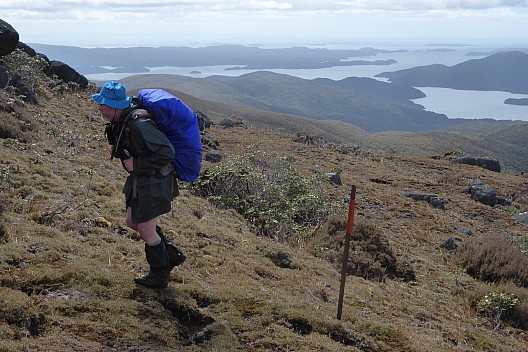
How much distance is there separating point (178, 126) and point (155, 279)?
1.86 metres

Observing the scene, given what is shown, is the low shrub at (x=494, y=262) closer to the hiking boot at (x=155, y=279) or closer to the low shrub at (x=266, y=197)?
the low shrub at (x=266, y=197)

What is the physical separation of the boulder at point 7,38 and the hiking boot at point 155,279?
1954 centimetres

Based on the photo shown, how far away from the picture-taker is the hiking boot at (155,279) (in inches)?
215

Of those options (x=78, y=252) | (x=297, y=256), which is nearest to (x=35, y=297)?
(x=78, y=252)

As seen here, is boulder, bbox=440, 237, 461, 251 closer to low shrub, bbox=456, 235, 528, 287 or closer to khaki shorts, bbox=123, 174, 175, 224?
low shrub, bbox=456, 235, 528, 287

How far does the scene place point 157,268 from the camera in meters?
5.49

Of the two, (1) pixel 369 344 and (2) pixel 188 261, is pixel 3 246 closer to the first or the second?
(2) pixel 188 261

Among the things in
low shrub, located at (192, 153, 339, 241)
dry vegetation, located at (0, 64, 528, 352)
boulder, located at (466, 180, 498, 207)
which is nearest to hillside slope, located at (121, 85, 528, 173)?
boulder, located at (466, 180, 498, 207)

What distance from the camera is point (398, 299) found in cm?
812

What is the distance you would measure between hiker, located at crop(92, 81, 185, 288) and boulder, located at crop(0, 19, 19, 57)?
755 inches

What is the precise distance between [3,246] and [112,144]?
1.97 m

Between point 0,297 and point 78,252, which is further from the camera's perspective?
point 78,252

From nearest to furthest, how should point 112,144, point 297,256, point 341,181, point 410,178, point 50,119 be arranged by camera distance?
point 112,144 → point 297,256 → point 50,119 → point 341,181 → point 410,178

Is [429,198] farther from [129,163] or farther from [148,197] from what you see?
[129,163]
